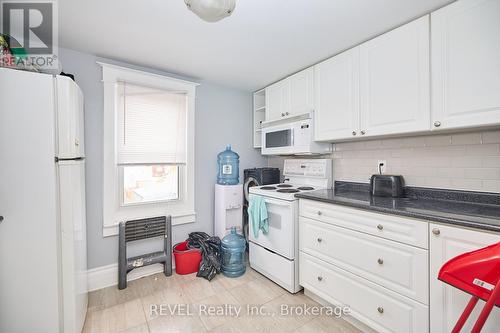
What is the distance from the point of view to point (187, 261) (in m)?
2.35

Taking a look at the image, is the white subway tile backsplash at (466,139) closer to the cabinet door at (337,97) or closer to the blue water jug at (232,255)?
the cabinet door at (337,97)

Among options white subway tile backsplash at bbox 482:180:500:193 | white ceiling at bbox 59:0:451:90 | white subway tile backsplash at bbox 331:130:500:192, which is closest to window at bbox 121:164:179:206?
white ceiling at bbox 59:0:451:90

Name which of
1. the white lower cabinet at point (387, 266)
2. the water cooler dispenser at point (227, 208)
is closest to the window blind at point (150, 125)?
the water cooler dispenser at point (227, 208)

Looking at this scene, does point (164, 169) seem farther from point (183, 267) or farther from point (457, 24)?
point (457, 24)

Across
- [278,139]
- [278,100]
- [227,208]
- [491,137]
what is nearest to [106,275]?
[227,208]

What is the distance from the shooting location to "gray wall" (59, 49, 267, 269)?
2070mm

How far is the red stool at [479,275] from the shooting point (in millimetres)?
900

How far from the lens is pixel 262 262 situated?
2330mm

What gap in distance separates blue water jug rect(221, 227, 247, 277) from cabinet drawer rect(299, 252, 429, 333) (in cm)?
72

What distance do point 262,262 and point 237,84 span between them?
7.32ft

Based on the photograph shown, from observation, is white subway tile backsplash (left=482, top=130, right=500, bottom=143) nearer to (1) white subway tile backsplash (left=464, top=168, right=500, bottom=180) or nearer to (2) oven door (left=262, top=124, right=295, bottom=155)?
(1) white subway tile backsplash (left=464, top=168, right=500, bottom=180)

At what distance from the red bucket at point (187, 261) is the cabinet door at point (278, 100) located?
6.20ft

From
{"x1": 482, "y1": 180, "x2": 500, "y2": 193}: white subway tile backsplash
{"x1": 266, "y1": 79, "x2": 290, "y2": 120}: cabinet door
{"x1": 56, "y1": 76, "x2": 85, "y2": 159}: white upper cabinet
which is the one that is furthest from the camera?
{"x1": 266, "y1": 79, "x2": 290, "y2": 120}: cabinet door

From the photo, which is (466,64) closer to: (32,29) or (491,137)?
(491,137)
